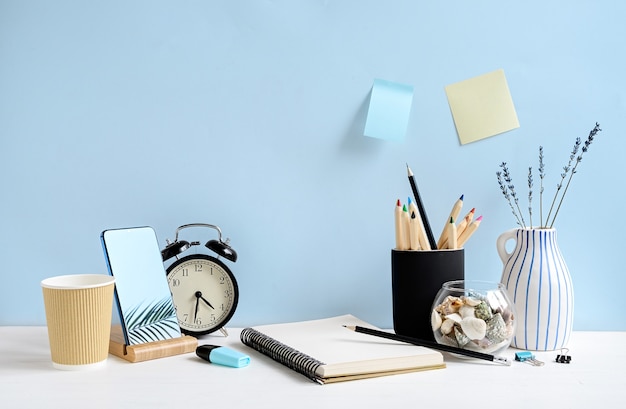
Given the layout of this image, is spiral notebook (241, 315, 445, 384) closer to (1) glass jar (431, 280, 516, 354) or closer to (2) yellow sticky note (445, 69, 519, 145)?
(1) glass jar (431, 280, 516, 354)

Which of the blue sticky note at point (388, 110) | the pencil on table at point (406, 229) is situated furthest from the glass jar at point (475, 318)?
the blue sticky note at point (388, 110)

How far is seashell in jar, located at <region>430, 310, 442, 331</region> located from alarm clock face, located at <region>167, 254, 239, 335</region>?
0.33m

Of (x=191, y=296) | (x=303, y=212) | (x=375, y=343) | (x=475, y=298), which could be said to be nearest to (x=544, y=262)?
(x=475, y=298)

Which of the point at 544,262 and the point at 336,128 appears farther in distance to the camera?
the point at 336,128

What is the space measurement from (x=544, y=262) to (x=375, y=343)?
307 mm

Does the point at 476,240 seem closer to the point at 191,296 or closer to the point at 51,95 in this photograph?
the point at 191,296

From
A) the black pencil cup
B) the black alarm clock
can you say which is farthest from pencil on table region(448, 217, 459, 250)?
the black alarm clock

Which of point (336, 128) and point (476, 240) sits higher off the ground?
point (336, 128)

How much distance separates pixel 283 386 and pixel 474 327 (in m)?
0.29

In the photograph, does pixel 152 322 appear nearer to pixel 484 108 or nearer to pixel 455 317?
A: pixel 455 317

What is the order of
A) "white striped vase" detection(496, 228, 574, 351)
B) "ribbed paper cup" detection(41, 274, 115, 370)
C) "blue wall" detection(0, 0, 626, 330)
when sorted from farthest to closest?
1. "blue wall" detection(0, 0, 626, 330)
2. "white striped vase" detection(496, 228, 574, 351)
3. "ribbed paper cup" detection(41, 274, 115, 370)

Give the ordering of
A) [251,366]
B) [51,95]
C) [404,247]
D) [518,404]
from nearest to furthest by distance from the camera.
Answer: [518,404]
[251,366]
[404,247]
[51,95]

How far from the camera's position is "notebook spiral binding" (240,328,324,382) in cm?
87

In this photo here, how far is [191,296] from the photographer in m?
1.09
